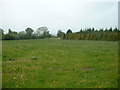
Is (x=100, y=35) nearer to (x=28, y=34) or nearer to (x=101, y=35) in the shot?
(x=101, y=35)

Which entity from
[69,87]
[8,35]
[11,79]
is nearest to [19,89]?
[11,79]

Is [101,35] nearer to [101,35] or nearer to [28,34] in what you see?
[101,35]

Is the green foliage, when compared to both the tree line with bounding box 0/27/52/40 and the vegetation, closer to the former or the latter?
the vegetation

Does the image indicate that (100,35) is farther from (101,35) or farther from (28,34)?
(28,34)

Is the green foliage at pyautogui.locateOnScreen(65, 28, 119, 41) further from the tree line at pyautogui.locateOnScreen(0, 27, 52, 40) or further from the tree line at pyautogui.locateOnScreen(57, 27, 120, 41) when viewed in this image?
the tree line at pyautogui.locateOnScreen(0, 27, 52, 40)

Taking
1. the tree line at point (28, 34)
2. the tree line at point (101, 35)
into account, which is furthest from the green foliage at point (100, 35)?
the tree line at point (28, 34)

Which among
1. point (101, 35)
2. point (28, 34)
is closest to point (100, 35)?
point (101, 35)

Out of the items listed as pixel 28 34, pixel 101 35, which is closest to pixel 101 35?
pixel 101 35

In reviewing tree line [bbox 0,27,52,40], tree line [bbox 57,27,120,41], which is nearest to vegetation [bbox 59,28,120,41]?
tree line [bbox 57,27,120,41]

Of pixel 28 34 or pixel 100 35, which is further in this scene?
pixel 28 34

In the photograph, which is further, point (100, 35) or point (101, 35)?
point (100, 35)

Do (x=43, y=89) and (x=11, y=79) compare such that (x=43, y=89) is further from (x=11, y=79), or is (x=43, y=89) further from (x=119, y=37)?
(x=119, y=37)

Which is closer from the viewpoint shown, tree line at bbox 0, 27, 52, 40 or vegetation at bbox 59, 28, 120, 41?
vegetation at bbox 59, 28, 120, 41

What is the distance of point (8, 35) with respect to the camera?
4107 inches
